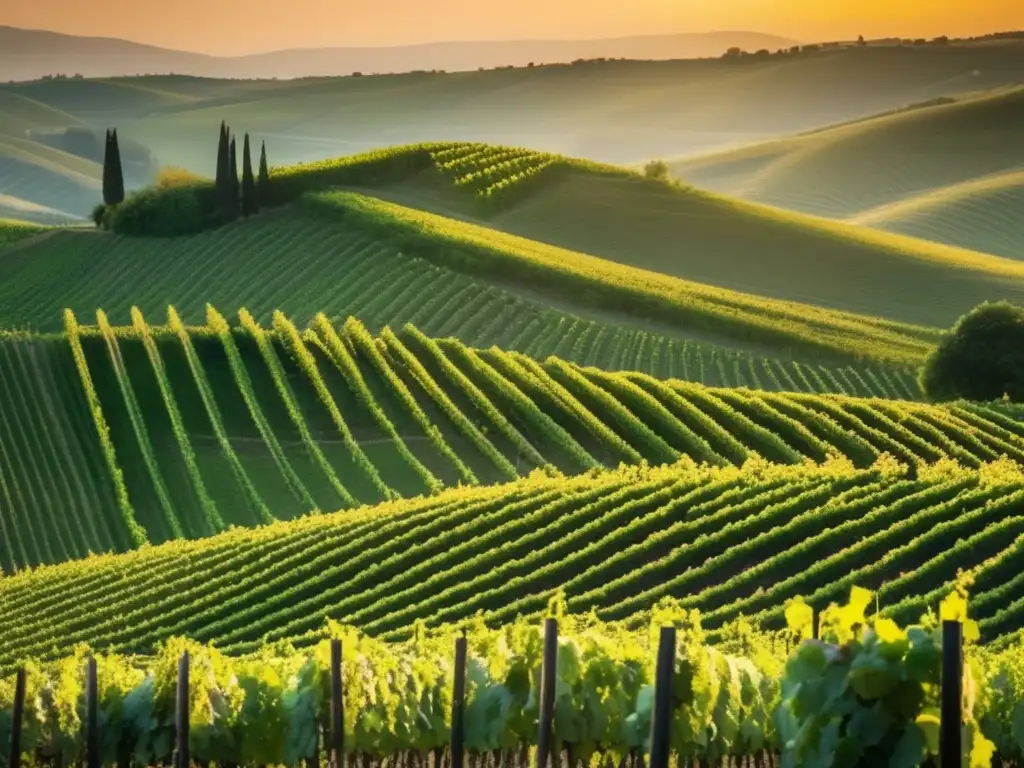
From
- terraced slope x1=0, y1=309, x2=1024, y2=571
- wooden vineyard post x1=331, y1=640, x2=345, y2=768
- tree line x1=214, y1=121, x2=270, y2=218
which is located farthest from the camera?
tree line x1=214, y1=121, x2=270, y2=218

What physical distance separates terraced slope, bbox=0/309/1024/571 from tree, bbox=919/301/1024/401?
790cm

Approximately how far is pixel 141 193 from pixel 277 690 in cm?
6394

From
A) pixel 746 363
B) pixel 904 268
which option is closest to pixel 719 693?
pixel 746 363

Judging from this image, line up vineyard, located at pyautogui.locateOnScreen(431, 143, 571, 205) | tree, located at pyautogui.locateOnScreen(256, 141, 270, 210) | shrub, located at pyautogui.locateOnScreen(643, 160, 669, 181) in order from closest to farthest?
tree, located at pyautogui.locateOnScreen(256, 141, 270, 210), vineyard, located at pyautogui.locateOnScreen(431, 143, 571, 205), shrub, located at pyautogui.locateOnScreen(643, 160, 669, 181)

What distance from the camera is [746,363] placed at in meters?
55.8

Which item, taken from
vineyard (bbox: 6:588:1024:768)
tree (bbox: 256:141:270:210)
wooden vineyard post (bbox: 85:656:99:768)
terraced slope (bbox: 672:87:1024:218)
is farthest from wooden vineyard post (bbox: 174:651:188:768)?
terraced slope (bbox: 672:87:1024:218)

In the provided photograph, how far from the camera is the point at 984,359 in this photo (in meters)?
50.2

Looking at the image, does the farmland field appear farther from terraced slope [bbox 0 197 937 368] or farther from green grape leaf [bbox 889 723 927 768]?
terraced slope [bbox 0 197 937 368]

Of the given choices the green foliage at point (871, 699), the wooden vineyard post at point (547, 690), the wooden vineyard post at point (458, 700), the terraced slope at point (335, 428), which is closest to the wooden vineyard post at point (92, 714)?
the wooden vineyard post at point (458, 700)

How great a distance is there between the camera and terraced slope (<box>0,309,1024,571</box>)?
37.7m

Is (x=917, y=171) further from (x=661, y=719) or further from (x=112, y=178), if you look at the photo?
(x=661, y=719)

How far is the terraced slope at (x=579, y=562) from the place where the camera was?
26.6 m

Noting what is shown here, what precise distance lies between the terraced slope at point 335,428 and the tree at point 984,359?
7.90 meters

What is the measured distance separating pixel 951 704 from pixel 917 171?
162 meters
